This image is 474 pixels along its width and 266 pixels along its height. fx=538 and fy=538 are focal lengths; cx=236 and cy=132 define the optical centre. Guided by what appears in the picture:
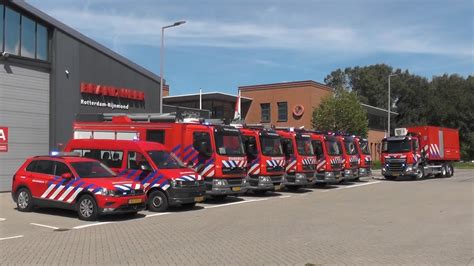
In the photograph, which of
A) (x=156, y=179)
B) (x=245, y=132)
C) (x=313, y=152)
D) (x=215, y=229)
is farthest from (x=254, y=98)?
(x=215, y=229)

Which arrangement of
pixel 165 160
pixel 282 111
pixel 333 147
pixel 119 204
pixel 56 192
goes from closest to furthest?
1. pixel 119 204
2. pixel 56 192
3. pixel 165 160
4. pixel 333 147
5. pixel 282 111

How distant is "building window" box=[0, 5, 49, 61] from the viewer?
22.0 m

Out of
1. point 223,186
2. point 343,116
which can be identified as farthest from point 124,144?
point 343,116

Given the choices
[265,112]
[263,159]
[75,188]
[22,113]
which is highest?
[265,112]

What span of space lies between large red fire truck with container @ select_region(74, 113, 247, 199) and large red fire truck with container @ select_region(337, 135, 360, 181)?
10.5 meters

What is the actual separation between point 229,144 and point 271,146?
3202 mm

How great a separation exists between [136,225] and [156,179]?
125 inches

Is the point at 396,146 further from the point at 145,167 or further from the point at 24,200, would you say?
the point at 24,200

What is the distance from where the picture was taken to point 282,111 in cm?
5616

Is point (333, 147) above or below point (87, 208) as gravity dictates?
above

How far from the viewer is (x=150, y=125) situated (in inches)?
742

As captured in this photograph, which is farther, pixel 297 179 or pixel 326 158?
pixel 326 158

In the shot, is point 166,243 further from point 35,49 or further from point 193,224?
point 35,49

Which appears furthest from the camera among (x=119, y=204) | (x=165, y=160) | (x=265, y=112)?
(x=265, y=112)
